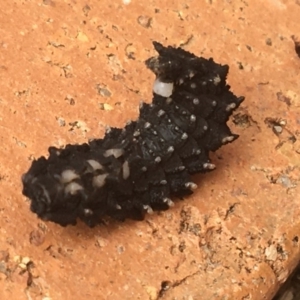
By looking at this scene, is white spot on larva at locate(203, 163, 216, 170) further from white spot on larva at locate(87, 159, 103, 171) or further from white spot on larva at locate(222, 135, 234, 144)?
white spot on larva at locate(87, 159, 103, 171)

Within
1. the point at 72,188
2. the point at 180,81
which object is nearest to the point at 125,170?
the point at 72,188

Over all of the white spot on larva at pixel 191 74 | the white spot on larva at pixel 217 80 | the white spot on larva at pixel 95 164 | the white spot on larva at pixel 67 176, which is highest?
the white spot on larva at pixel 217 80

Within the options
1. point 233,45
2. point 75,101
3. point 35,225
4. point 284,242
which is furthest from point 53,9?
point 284,242

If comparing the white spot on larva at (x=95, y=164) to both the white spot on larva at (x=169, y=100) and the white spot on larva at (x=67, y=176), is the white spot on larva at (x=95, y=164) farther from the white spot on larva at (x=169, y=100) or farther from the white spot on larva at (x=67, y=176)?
the white spot on larva at (x=169, y=100)

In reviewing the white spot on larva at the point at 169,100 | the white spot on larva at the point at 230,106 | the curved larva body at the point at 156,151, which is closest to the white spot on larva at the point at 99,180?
the curved larva body at the point at 156,151

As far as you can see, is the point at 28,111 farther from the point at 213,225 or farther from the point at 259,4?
the point at 259,4

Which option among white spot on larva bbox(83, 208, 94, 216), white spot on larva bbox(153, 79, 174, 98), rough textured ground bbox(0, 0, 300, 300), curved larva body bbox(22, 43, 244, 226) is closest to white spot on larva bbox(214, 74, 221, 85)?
curved larva body bbox(22, 43, 244, 226)
